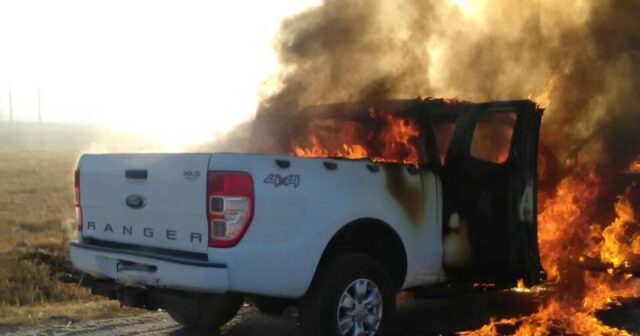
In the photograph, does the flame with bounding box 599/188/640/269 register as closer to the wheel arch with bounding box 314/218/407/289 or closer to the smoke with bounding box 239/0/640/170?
the smoke with bounding box 239/0/640/170

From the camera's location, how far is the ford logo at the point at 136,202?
483 cm

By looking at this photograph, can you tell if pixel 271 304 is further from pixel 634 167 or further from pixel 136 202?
pixel 634 167

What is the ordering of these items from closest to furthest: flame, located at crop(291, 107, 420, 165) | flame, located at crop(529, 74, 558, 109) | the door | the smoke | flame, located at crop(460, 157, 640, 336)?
the door, flame, located at crop(291, 107, 420, 165), flame, located at crop(460, 157, 640, 336), flame, located at crop(529, 74, 558, 109), the smoke

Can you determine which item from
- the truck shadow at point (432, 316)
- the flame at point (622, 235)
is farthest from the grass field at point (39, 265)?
the flame at point (622, 235)

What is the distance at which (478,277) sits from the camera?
5699 mm

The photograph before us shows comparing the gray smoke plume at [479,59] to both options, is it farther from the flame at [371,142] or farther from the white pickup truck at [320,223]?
the white pickup truck at [320,223]

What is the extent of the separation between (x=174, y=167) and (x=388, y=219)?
157cm

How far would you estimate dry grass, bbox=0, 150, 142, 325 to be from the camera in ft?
22.9

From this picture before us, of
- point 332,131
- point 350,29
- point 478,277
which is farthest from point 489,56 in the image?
point 478,277

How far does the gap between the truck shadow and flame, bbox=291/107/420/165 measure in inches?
59.7

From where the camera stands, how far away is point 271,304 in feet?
16.9

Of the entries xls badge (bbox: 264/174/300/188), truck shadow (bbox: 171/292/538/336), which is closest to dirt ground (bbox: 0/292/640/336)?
truck shadow (bbox: 171/292/538/336)

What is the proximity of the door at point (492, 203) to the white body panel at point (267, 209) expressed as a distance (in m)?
0.38

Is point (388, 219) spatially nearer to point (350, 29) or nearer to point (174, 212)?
point (174, 212)
